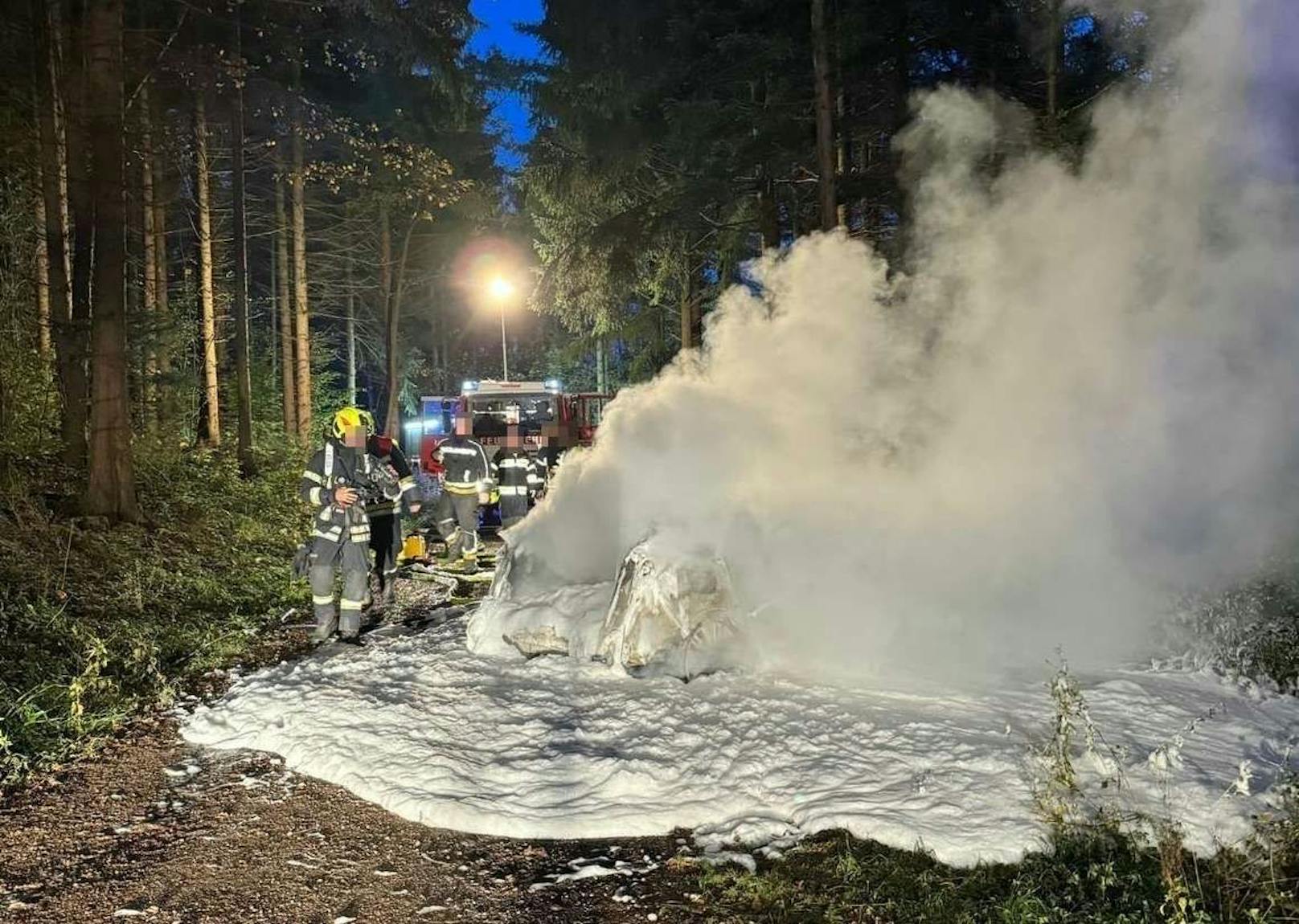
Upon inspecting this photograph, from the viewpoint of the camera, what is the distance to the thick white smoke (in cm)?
680

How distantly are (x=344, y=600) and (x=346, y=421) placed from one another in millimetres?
1520

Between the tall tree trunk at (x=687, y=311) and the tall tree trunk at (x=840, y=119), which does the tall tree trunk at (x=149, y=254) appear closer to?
the tall tree trunk at (x=840, y=119)

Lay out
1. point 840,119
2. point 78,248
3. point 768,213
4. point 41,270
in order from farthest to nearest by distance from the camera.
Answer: point 768,213
point 840,119
point 41,270
point 78,248

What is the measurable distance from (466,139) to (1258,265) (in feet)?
84.7

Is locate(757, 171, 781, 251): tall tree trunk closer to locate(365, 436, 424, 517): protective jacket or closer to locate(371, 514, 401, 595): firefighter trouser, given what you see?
locate(365, 436, 424, 517): protective jacket

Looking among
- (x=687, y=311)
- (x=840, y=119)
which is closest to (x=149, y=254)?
(x=687, y=311)

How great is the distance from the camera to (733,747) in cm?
457

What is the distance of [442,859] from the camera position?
11.9ft

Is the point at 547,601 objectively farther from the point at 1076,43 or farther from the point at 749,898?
the point at 1076,43

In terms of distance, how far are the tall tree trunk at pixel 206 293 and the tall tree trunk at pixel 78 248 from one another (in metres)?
3.95

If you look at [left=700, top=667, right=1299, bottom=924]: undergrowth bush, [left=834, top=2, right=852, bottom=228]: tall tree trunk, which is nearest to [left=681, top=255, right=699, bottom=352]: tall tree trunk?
[left=834, top=2, right=852, bottom=228]: tall tree trunk

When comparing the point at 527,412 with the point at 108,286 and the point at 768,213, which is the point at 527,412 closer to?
the point at 768,213

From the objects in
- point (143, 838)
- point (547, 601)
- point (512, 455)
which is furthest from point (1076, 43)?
point (143, 838)

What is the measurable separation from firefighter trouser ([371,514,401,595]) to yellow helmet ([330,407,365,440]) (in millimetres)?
1342
